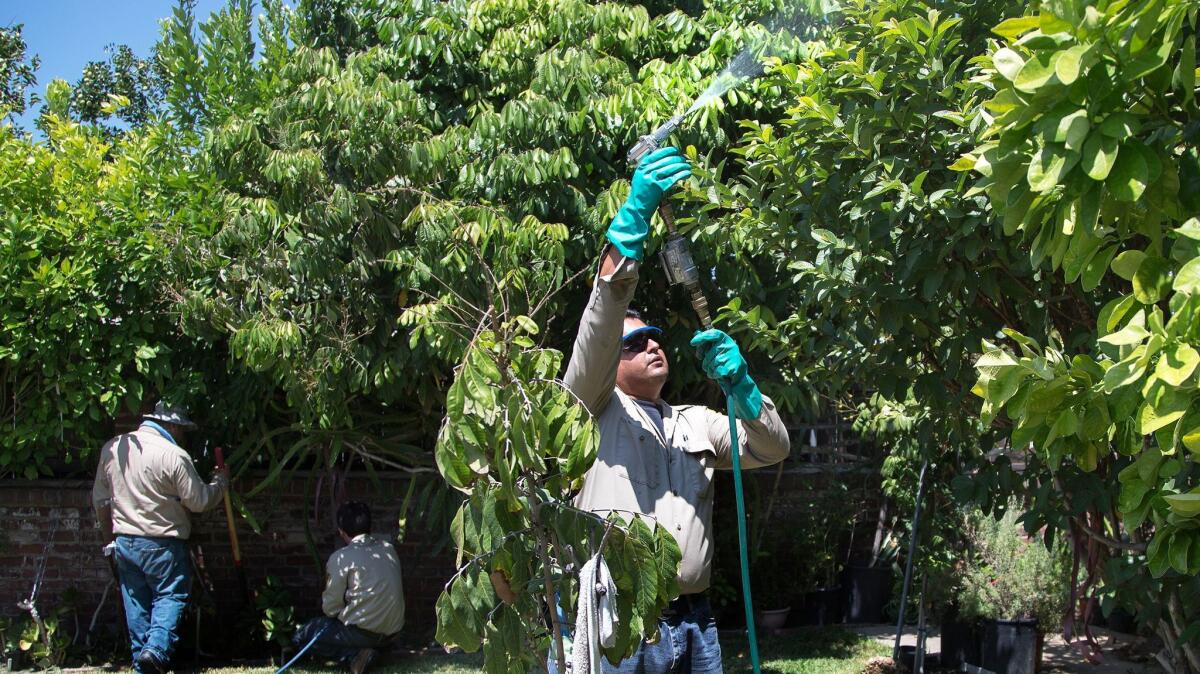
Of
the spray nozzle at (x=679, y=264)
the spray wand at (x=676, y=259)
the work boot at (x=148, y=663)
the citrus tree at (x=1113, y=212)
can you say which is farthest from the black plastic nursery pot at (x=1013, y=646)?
the work boot at (x=148, y=663)

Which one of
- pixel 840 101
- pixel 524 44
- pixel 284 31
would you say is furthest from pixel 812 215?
pixel 284 31

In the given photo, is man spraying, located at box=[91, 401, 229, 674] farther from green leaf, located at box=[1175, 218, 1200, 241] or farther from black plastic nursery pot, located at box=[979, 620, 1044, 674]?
green leaf, located at box=[1175, 218, 1200, 241]

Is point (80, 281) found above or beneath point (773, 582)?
above

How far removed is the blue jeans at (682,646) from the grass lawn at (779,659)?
343 centimetres

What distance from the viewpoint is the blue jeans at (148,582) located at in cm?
677

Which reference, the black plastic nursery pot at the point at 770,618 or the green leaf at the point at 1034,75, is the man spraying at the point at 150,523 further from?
the green leaf at the point at 1034,75

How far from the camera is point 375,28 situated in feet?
23.8

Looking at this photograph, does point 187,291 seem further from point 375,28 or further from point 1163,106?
point 1163,106

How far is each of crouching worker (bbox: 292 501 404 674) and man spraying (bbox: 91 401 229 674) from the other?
85 centimetres

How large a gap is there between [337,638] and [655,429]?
4030 mm

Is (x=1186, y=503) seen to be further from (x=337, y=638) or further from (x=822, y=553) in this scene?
(x=822, y=553)

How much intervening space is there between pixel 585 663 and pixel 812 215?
A: 201 centimetres

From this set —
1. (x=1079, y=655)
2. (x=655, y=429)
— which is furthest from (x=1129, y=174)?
(x=1079, y=655)

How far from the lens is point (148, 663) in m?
6.49
